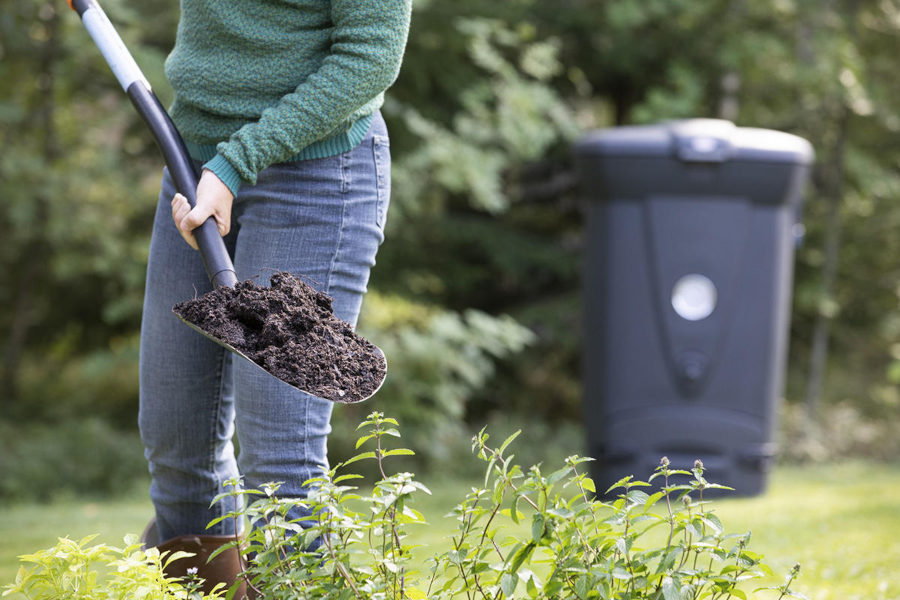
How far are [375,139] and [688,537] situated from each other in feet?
2.92

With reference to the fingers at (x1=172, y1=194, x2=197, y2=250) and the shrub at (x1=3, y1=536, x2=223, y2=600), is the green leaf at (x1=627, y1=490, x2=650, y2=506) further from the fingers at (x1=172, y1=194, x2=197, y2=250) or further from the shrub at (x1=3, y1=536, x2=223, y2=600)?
the fingers at (x1=172, y1=194, x2=197, y2=250)

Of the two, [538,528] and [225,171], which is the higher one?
[225,171]

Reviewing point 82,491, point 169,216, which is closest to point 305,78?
point 169,216

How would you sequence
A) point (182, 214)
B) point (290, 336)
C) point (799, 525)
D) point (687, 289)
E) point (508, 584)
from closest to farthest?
point (508, 584) → point (290, 336) → point (182, 214) → point (799, 525) → point (687, 289)

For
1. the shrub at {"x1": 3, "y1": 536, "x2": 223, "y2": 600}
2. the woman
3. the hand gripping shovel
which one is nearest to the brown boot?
the woman

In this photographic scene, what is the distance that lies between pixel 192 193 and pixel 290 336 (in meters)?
0.33

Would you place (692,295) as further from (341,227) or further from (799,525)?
(341,227)

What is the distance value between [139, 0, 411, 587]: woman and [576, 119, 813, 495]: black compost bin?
8.93ft

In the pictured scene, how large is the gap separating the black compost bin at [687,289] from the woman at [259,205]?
2721 mm

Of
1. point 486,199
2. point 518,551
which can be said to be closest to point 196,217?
point 518,551

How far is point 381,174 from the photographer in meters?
1.85

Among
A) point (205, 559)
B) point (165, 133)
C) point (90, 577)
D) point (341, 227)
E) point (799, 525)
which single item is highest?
point (165, 133)

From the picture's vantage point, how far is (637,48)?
21.9 ft

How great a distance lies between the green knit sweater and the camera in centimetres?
168
